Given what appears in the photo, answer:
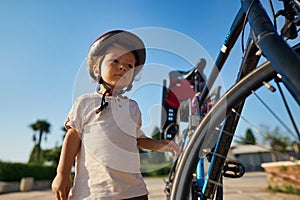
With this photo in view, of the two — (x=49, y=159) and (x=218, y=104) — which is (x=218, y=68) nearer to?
(x=218, y=104)

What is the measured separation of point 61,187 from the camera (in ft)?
2.43

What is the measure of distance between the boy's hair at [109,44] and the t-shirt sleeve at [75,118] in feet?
0.42

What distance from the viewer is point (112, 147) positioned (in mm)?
822

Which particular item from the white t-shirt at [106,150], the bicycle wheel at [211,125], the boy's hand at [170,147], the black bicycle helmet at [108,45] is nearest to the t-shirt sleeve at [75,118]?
the white t-shirt at [106,150]

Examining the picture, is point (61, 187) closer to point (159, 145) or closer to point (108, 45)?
point (159, 145)

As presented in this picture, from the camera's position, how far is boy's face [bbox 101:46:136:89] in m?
0.90

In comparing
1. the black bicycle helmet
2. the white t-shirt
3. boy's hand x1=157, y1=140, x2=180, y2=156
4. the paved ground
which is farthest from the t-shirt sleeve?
the paved ground

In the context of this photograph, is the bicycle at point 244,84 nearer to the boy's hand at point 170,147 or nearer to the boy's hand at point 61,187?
the boy's hand at point 170,147

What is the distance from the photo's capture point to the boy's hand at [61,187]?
74cm

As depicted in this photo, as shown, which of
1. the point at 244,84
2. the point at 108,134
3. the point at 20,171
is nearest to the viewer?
the point at 244,84

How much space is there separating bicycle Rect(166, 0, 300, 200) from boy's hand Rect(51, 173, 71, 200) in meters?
0.32

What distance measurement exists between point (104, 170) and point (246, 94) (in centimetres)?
48

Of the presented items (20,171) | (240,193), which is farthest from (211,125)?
(20,171)

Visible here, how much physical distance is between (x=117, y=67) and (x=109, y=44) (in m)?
0.09
